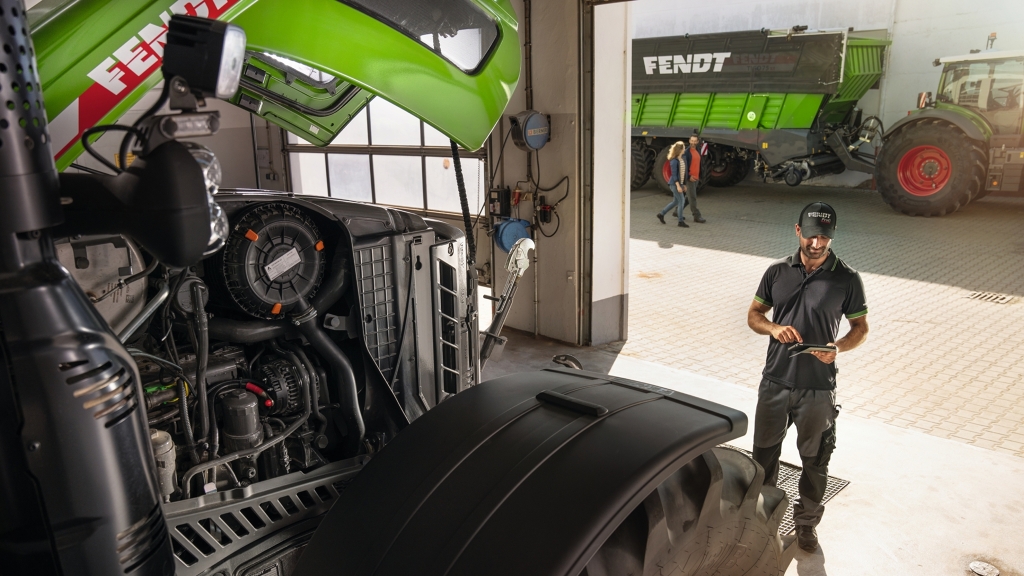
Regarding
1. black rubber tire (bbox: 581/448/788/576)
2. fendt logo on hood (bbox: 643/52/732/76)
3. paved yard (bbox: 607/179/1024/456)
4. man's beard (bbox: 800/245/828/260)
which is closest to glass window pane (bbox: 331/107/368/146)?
paved yard (bbox: 607/179/1024/456)

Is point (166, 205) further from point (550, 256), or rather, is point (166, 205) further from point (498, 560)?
point (550, 256)

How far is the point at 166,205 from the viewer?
1.22m

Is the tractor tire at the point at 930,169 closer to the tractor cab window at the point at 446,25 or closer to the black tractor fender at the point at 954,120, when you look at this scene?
the black tractor fender at the point at 954,120

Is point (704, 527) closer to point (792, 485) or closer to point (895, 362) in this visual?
point (792, 485)

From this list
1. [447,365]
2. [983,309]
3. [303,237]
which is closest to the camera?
[303,237]

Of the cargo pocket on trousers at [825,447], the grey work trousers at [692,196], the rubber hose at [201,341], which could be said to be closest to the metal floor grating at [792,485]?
the cargo pocket on trousers at [825,447]

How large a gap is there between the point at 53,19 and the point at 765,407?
384cm

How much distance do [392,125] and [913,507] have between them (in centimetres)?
751

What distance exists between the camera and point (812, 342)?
4.20 metres

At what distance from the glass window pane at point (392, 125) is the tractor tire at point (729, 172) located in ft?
31.8

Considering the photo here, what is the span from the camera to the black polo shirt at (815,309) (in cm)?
414

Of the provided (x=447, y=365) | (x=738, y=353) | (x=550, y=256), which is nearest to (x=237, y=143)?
(x=550, y=256)

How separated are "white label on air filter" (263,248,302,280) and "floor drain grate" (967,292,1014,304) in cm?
891

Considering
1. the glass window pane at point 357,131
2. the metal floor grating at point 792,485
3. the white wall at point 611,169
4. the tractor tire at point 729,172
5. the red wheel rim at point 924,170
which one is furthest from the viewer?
the tractor tire at point 729,172
